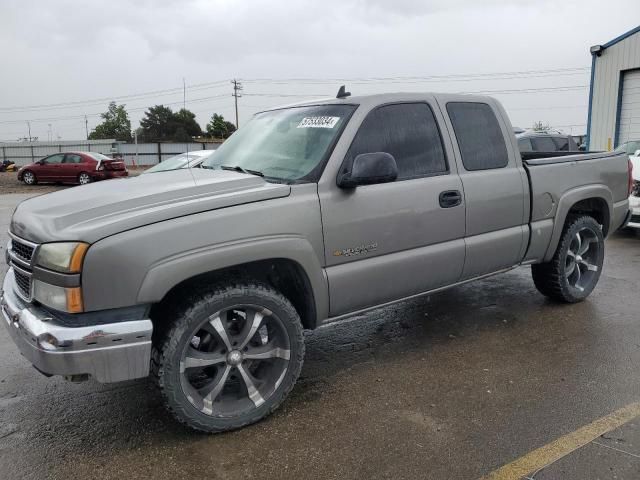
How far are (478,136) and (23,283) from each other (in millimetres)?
3329

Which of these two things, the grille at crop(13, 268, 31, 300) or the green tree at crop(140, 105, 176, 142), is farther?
the green tree at crop(140, 105, 176, 142)

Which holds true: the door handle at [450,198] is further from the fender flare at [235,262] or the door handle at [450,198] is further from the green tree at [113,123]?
the green tree at [113,123]

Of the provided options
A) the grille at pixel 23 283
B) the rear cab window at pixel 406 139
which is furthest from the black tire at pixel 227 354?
the rear cab window at pixel 406 139

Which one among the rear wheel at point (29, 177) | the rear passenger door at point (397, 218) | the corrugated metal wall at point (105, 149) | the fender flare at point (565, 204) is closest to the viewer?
the rear passenger door at point (397, 218)

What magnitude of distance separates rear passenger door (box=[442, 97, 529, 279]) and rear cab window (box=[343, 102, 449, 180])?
20 cm

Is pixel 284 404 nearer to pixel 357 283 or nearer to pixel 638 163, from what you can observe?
pixel 357 283

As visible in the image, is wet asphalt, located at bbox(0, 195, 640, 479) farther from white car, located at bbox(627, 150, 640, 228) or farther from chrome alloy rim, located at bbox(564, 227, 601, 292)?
white car, located at bbox(627, 150, 640, 228)

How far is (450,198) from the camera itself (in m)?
3.90

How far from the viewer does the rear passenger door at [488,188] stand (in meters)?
4.09

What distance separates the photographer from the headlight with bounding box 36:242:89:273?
2.58m

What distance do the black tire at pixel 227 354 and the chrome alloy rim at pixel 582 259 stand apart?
3.15 meters

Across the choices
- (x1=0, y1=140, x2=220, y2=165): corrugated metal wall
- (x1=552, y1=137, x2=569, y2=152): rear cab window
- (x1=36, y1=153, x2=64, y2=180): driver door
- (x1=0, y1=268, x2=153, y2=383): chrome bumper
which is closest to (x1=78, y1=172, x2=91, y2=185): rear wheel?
(x1=36, y1=153, x2=64, y2=180): driver door

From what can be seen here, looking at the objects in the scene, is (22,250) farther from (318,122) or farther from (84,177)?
(84,177)

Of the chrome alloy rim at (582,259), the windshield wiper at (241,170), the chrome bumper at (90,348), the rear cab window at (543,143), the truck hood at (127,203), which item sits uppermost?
the windshield wiper at (241,170)
